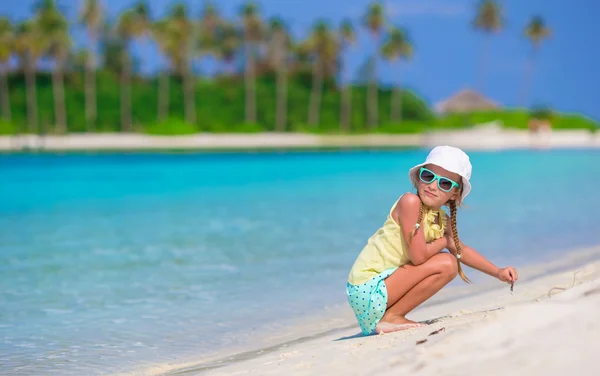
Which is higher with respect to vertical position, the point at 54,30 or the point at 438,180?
the point at 438,180

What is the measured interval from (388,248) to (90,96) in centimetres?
6127

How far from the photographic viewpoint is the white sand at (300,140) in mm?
51906

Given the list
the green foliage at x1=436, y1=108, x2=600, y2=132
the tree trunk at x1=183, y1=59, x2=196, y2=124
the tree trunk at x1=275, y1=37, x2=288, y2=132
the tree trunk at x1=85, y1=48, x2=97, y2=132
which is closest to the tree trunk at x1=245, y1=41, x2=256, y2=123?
the tree trunk at x1=275, y1=37, x2=288, y2=132

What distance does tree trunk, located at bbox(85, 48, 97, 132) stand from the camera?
197 ft

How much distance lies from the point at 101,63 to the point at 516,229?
6354cm

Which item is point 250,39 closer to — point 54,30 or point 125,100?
point 125,100

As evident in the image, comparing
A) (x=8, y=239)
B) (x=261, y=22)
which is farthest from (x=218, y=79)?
(x=8, y=239)

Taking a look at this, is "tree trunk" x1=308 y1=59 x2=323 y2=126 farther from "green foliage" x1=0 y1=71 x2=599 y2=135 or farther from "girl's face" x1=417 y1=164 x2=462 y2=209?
"girl's face" x1=417 y1=164 x2=462 y2=209

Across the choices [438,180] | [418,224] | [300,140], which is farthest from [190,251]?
[300,140]

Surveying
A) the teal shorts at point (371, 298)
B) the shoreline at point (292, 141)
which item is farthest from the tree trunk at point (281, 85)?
the teal shorts at point (371, 298)

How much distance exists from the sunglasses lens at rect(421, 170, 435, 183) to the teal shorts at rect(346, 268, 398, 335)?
588 millimetres

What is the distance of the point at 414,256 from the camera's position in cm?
432

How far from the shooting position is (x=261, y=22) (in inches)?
2712

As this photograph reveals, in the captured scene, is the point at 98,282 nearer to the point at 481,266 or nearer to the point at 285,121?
the point at 481,266
